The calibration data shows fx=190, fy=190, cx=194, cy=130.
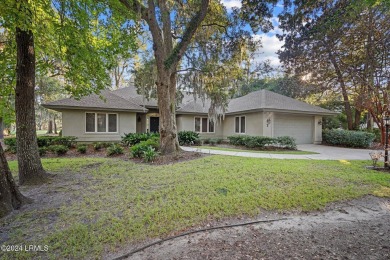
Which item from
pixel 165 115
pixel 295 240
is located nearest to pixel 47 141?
pixel 165 115

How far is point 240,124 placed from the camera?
52.2ft

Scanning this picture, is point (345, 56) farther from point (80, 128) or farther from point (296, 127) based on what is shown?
point (80, 128)

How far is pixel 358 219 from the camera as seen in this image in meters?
3.48

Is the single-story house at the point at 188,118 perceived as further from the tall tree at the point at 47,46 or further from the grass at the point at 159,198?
the grass at the point at 159,198

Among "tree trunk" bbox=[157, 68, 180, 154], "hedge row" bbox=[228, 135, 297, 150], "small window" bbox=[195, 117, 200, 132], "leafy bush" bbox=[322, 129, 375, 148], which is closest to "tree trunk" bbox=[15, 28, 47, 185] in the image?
"tree trunk" bbox=[157, 68, 180, 154]

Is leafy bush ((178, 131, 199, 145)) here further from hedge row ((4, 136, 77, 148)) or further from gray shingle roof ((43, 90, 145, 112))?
hedge row ((4, 136, 77, 148))

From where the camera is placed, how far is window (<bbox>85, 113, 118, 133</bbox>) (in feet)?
43.4

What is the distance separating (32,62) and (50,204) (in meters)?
3.89

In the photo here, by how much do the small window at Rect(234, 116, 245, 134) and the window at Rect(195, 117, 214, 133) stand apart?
7.50ft

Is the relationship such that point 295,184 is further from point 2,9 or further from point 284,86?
point 284,86

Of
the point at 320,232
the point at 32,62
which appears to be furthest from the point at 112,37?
the point at 320,232

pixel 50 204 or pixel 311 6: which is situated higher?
pixel 311 6

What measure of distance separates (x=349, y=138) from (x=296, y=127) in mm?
3458

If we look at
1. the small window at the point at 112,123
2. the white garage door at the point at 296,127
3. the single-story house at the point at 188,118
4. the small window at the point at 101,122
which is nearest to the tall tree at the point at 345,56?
the single-story house at the point at 188,118
